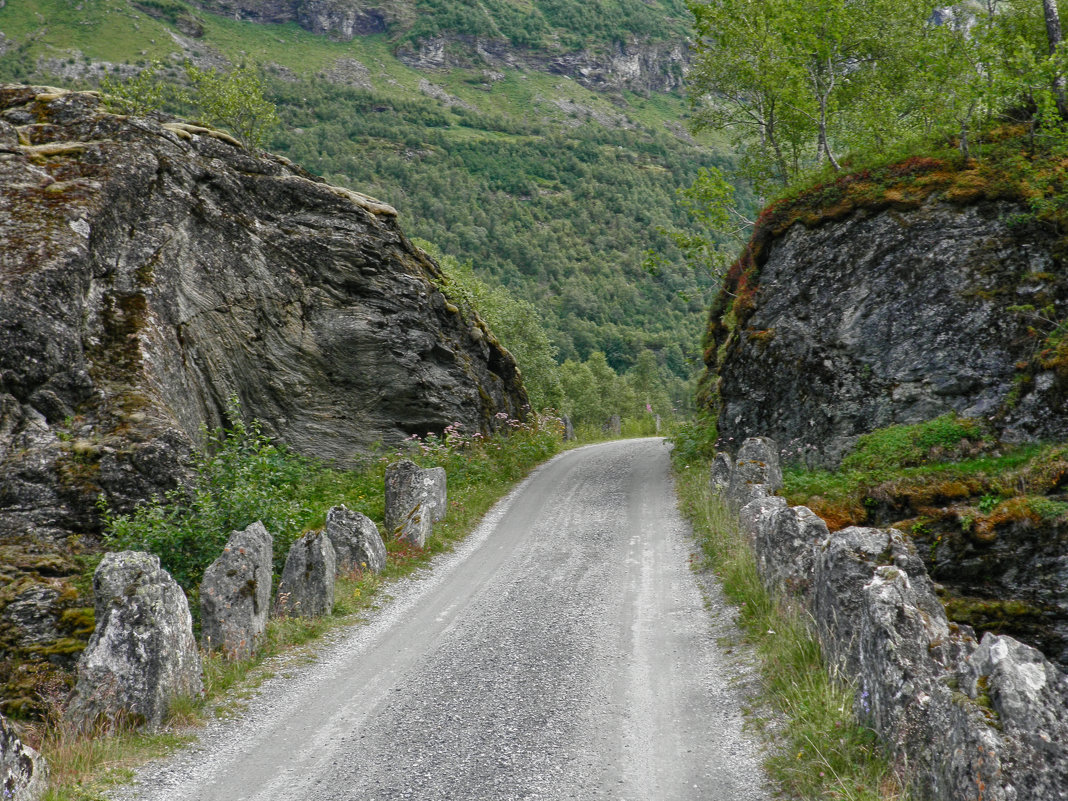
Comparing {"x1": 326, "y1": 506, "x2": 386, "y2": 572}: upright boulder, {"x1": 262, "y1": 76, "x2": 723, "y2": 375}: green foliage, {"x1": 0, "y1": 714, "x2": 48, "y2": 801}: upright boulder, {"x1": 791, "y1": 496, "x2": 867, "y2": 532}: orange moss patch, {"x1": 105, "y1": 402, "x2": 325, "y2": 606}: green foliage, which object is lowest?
{"x1": 791, "y1": 496, "x2": 867, "y2": 532}: orange moss patch

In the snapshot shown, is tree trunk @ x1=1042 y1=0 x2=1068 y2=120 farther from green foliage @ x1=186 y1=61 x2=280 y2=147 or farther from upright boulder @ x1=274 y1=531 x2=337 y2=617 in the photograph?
green foliage @ x1=186 y1=61 x2=280 y2=147

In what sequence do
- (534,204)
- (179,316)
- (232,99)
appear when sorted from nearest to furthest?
(179,316) → (232,99) → (534,204)

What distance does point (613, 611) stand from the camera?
941 cm

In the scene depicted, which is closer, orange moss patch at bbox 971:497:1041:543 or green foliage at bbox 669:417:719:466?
orange moss patch at bbox 971:497:1041:543

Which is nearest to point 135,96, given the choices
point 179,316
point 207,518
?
point 179,316

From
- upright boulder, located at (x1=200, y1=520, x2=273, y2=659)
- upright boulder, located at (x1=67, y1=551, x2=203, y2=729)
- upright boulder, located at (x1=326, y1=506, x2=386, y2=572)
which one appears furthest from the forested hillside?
upright boulder, located at (x1=67, y1=551, x2=203, y2=729)

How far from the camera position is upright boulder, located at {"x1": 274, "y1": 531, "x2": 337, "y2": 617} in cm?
920

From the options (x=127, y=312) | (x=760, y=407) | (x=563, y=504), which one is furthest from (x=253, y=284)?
(x=760, y=407)

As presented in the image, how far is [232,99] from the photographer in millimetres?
21688

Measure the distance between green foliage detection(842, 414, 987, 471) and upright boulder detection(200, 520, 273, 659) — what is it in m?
11.3

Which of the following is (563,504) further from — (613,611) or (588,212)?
(588,212)

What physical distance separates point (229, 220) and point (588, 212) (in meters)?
152

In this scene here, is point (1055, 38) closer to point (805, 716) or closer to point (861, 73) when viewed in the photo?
point (861, 73)

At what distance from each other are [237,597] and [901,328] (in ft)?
49.8
